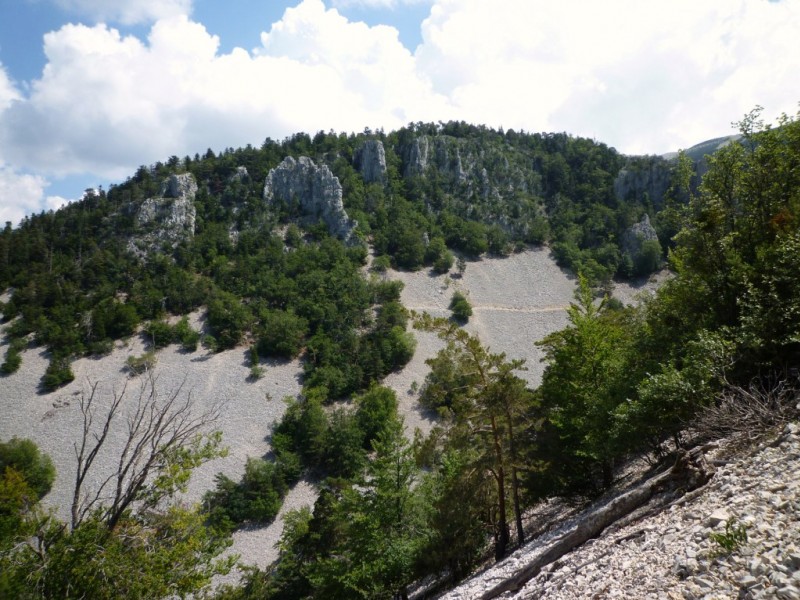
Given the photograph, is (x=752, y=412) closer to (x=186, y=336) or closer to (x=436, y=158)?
(x=186, y=336)

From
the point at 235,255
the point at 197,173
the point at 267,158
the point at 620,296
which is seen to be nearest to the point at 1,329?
the point at 235,255

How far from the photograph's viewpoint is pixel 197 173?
8606cm

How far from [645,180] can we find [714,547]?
336ft

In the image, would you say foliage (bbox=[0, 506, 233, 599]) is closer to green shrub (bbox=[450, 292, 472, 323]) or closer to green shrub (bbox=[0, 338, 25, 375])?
green shrub (bbox=[0, 338, 25, 375])

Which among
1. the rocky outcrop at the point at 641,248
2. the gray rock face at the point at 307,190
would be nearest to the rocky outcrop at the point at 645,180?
the rocky outcrop at the point at 641,248

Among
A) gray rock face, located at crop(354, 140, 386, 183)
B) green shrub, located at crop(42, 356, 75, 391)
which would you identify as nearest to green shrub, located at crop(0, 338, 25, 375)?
green shrub, located at crop(42, 356, 75, 391)

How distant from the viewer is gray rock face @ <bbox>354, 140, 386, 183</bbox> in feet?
308

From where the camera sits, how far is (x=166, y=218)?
7425 centimetres

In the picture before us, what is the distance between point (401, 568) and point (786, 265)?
13.0 meters

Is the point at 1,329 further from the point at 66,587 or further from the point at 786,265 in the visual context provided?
the point at 786,265

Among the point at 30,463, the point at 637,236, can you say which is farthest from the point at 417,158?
the point at 30,463

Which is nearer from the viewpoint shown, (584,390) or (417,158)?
(584,390)

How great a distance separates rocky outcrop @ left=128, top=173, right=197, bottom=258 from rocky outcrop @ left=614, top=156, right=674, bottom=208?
8507 centimetres

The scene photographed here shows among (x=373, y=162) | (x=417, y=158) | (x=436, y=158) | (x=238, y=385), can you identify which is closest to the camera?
(x=238, y=385)
